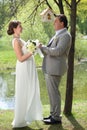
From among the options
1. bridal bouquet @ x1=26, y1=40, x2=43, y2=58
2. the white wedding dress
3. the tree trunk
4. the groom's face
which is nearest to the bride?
the white wedding dress

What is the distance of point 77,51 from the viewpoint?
3256cm

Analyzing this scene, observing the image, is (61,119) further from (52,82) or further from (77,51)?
(77,51)

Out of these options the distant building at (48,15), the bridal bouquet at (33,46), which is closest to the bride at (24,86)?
the bridal bouquet at (33,46)

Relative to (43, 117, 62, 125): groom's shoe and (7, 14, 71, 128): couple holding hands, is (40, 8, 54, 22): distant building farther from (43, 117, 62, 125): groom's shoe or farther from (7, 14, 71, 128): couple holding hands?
(43, 117, 62, 125): groom's shoe

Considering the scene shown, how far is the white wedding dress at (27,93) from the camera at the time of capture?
21.2ft

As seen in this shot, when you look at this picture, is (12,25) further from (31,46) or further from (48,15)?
(48,15)

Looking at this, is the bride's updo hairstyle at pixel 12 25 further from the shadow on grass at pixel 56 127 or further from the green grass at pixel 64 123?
the shadow on grass at pixel 56 127

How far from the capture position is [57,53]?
6.24m

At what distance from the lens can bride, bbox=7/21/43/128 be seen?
639 centimetres

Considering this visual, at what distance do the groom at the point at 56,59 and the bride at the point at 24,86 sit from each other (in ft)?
0.82

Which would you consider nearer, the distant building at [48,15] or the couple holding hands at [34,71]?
the couple holding hands at [34,71]

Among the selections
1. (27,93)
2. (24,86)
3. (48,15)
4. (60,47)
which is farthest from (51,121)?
(48,15)

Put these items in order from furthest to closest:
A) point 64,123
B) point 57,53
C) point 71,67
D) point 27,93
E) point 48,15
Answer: point 71,67 → point 48,15 → point 64,123 → point 27,93 → point 57,53

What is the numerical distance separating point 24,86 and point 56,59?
A: 74cm
